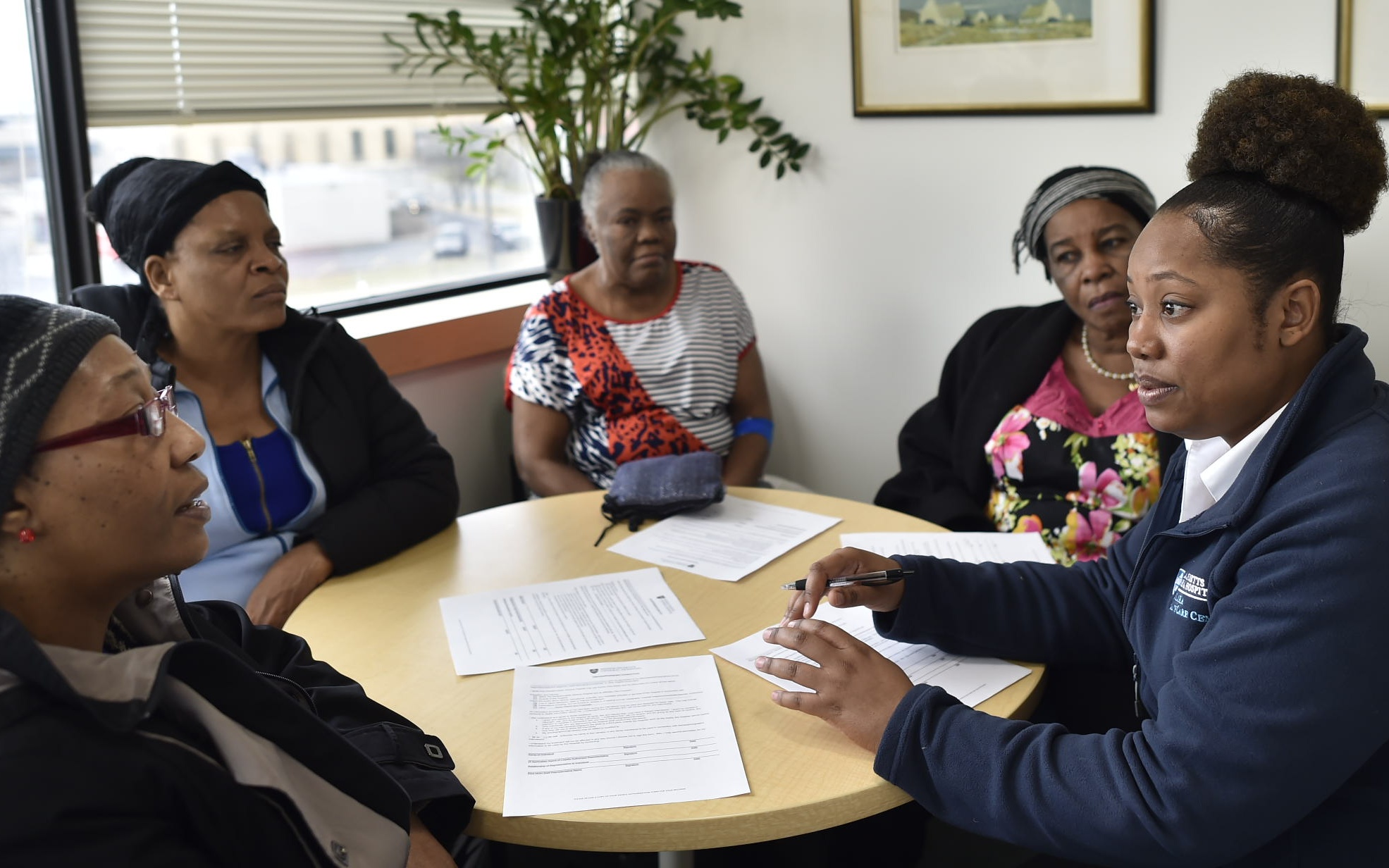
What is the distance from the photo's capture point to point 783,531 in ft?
6.83

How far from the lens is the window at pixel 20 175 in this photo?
249 centimetres

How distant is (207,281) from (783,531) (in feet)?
3.78

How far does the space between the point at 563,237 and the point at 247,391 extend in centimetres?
134

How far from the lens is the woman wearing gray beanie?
94 cm

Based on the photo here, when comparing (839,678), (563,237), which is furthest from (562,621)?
(563,237)

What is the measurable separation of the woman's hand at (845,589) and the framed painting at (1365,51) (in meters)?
1.46

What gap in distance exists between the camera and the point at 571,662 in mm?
1569

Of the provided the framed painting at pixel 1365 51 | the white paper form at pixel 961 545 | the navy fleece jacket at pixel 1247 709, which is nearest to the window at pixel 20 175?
the white paper form at pixel 961 545

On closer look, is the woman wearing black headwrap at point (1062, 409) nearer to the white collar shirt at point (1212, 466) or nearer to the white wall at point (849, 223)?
the white wall at point (849, 223)

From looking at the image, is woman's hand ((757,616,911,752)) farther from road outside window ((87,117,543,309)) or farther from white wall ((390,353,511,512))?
road outside window ((87,117,543,309))

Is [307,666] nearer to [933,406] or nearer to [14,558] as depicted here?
[14,558]

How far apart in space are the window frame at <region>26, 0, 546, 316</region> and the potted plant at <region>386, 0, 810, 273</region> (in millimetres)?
894

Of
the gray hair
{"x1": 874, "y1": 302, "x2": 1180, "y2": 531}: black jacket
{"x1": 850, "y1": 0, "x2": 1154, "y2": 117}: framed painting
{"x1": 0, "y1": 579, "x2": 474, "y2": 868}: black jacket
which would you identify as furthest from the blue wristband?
{"x1": 0, "y1": 579, "x2": 474, "y2": 868}: black jacket

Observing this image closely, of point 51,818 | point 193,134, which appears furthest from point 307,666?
point 193,134
